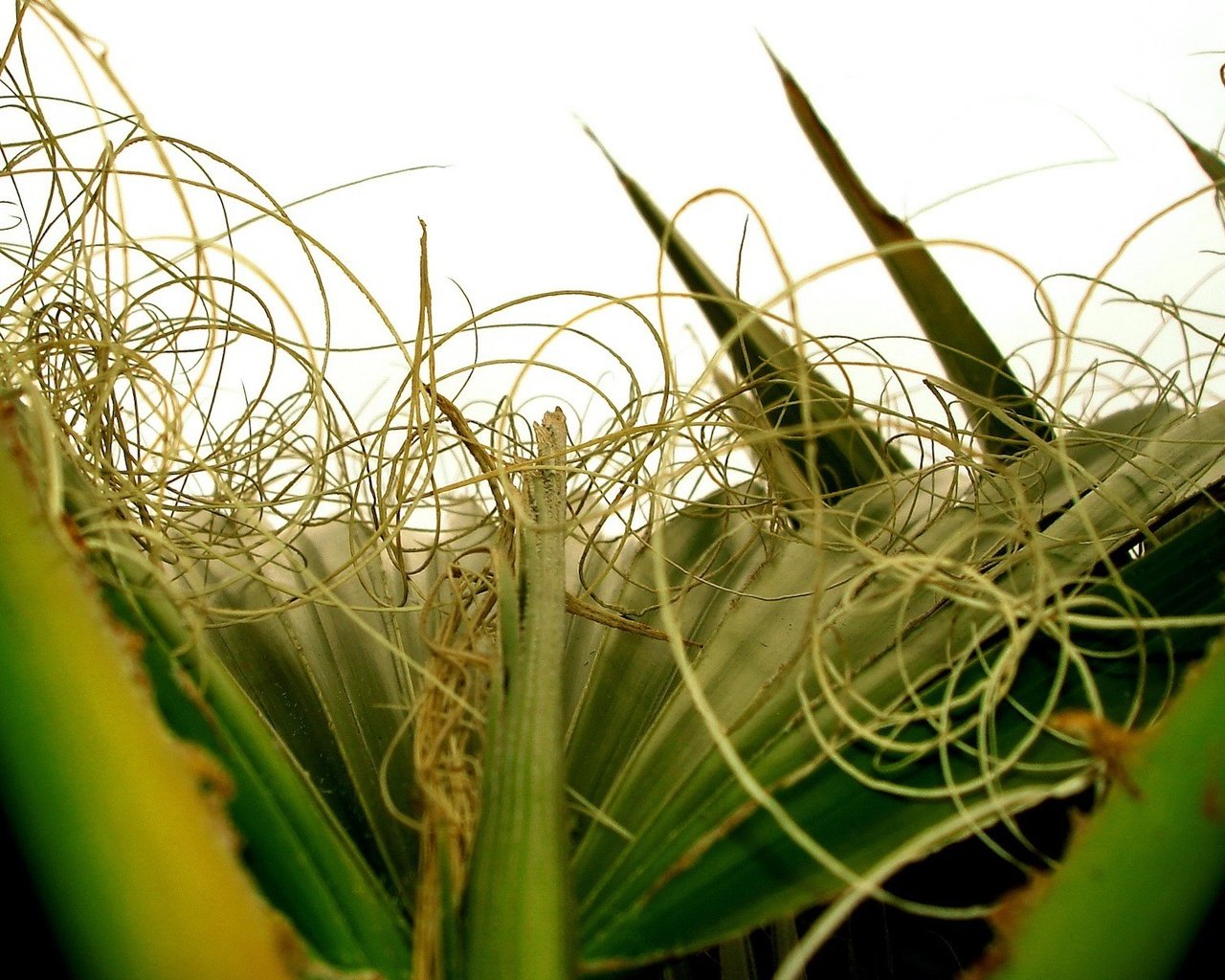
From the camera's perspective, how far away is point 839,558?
0.52m

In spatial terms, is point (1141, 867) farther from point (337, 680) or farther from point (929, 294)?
point (929, 294)

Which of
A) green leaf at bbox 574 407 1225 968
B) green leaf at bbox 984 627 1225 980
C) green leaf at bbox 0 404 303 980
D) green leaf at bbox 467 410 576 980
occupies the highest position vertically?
green leaf at bbox 0 404 303 980

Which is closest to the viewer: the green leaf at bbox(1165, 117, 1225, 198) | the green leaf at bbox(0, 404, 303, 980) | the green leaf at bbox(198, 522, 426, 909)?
the green leaf at bbox(0, 404, 303, 980)

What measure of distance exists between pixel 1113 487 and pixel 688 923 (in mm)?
335

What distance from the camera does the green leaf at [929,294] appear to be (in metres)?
0.59

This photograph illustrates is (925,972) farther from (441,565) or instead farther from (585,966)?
(441,565)

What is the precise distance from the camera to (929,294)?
60cm

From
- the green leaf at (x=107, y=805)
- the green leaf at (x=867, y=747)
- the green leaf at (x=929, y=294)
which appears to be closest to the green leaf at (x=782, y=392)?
the green leaf at (x=929, y=294)

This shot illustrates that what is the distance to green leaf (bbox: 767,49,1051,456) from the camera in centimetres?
59

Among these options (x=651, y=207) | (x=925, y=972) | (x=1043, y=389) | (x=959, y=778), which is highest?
(x=651, y=207)

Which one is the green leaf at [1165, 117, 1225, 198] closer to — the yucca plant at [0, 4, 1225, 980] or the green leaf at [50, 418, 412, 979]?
the yucca plant at [0, 4, 1225, 980]

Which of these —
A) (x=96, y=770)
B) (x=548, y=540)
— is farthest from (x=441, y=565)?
(x=96, y=770)

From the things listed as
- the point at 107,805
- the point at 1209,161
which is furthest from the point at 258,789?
the point at 1209,161

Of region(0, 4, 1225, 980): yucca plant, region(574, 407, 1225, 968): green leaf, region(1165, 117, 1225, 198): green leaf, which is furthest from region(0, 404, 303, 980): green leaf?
region(1165, 117, 1225, 198): green leaf
